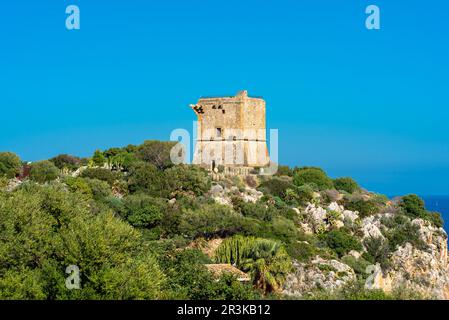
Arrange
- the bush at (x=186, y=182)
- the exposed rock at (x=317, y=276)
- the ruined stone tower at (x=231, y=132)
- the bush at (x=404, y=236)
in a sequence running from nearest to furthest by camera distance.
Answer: the exposed rock at (x=317, y=276) → the bush at (x=404, y=236) → the bush at (x=186, y=182) → the ruined stone tower at (x=231, y=132)

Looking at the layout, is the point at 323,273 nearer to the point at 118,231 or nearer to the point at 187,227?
the point at 187,227

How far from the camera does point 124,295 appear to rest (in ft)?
64.6

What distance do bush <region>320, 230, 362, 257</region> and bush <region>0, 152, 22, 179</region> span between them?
A: 20.8m

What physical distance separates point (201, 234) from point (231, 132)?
→ 50.8 feet

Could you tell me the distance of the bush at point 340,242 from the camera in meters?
37.4

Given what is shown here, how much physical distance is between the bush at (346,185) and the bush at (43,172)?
2095cm

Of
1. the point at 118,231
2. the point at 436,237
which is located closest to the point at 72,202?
the point at 118,231

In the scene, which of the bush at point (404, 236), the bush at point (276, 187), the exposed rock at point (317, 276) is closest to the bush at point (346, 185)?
the bush at point (276, 187)

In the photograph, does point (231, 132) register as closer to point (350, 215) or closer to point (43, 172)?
point (350, 215)

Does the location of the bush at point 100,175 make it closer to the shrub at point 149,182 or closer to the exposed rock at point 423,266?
the shrub at point 149,182

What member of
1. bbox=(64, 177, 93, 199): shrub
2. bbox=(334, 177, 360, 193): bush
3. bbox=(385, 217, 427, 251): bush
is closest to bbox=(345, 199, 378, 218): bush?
bbox=(385, 217, 427, 251): bush

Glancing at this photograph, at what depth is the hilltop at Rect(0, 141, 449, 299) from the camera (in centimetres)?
2159

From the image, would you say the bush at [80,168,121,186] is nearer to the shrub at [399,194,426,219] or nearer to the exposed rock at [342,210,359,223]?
the exposed rock at [342,210,359,223]
